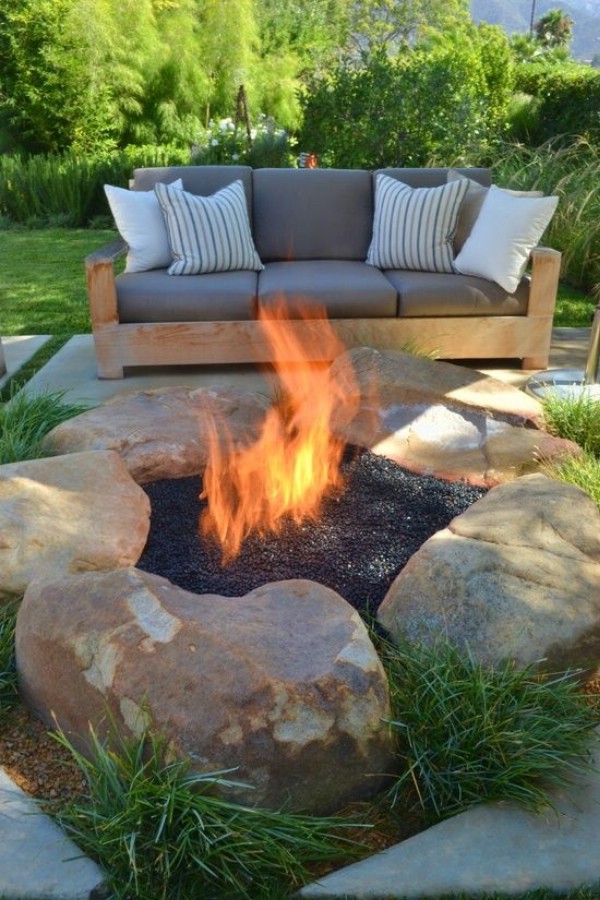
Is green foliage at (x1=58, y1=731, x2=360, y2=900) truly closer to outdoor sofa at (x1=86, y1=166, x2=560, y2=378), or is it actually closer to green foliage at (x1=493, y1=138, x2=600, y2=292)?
outdoor sofa at (x1=86, y1=166, x2=560, y2=378)

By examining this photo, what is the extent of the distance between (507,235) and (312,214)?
3.88 feet

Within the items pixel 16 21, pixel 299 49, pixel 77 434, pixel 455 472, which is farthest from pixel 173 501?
pixel 299 49

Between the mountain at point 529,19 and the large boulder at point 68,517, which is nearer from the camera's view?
the large boulder at point 68,517

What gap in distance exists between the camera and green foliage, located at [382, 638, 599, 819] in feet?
5.90

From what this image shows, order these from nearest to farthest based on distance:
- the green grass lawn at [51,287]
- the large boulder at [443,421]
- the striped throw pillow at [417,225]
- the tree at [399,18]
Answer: the large boulder at [443,421] → the striped throw pillow at [417,225] → the green grass lawn at [51,287] → the tree at [399,18]

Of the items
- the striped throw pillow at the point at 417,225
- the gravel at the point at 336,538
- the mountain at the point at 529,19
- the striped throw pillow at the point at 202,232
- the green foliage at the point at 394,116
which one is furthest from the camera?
the mountain at the point at 529,19

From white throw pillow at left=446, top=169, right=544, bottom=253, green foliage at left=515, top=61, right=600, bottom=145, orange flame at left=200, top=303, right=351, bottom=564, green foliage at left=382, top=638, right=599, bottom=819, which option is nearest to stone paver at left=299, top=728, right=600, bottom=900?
green foliage at left=382, top=638, right=599, bottom=819

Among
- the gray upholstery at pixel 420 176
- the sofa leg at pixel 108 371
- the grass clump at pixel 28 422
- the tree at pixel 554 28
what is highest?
the tree at pixel 554 28

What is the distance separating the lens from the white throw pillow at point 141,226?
4.87 meters

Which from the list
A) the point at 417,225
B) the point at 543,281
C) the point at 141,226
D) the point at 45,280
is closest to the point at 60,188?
the point at 45,280

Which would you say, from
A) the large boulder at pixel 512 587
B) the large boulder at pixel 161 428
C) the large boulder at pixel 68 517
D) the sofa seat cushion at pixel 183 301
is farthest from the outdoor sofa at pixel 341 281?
the large boulder at pixel 512 587

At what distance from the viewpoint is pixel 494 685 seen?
1.93m

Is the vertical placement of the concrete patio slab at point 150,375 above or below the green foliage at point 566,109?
below

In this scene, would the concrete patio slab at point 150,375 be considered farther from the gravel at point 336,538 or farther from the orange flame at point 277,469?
the gravel at point 336,538
